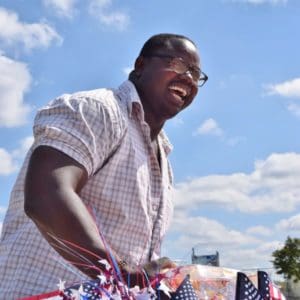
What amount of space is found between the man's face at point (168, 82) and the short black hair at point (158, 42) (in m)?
0.02

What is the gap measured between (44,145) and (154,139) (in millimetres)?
879

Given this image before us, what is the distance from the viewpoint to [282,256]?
172ft

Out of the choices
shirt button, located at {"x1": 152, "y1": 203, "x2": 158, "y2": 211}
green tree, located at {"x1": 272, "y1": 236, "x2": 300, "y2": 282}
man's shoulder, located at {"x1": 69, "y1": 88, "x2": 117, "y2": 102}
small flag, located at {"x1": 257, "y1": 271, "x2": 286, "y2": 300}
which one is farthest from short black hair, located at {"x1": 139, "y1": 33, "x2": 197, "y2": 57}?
green tree, located at {"x1": 272, "y1": 236, "x2": 300, "y2": 282}

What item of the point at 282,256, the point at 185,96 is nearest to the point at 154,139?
the point at 185,96

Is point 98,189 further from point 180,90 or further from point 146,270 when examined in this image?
point 180,90

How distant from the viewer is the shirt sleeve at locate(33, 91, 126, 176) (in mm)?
2186

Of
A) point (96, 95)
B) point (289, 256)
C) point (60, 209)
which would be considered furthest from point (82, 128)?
point (289, 256)

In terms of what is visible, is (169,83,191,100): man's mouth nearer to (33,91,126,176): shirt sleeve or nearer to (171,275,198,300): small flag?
(33,91,126,176): shirt sleeve

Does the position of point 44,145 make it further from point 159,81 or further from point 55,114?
point 159,81

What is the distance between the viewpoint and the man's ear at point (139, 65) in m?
3.07

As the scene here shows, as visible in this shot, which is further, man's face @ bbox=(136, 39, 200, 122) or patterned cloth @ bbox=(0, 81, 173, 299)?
man's face @ bbox=(136, 39, 200, 122)

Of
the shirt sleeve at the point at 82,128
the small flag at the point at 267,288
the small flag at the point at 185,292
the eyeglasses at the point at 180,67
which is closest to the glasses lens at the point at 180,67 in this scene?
the eyeglasses at the point at 180,67

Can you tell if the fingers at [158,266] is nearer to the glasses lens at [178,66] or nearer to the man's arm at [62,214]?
the man's arm at [62,214]

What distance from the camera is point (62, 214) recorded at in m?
1.97
